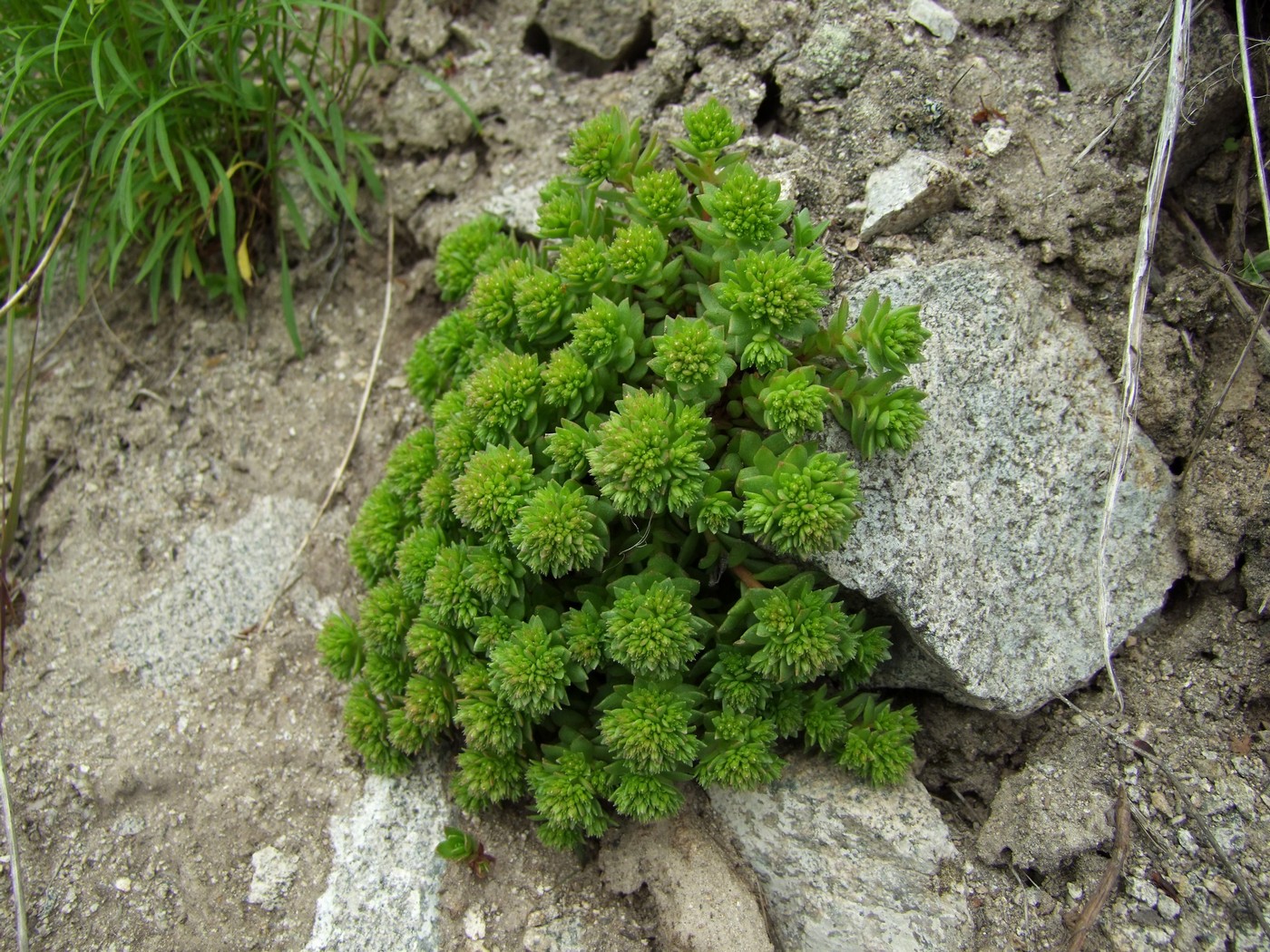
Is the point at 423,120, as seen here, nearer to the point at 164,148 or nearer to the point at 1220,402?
the point at 164,148

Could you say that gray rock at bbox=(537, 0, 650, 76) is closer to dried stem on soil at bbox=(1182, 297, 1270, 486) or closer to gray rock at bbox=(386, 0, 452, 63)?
gray rock at bbox=(386, 0, 452, 63)

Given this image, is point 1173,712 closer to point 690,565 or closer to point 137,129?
point 690,565

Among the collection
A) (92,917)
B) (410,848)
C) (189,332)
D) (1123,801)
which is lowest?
(92,917)

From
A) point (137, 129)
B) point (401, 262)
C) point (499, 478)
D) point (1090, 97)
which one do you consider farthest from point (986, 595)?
point (137, 129)

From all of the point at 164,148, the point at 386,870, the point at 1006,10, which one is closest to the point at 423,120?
the point at 164,148

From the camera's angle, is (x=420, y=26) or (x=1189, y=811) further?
(x=420, y=26)

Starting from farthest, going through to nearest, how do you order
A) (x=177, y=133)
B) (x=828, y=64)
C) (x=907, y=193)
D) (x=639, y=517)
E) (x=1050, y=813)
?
1. (x=177, y=133)
2. (x=828, y=64)
3. (x=907, y=193)
4. (x=639, y=517)
5. (x=1050, y=813)

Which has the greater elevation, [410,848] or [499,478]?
[499,478]
